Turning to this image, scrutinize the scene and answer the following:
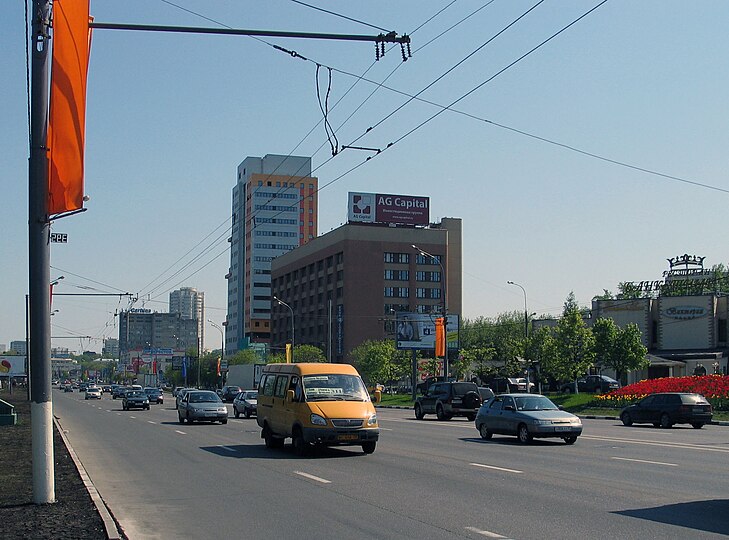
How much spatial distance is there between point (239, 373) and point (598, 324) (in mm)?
50816

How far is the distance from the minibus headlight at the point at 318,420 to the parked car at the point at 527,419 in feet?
23.2

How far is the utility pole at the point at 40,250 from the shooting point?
12.0m

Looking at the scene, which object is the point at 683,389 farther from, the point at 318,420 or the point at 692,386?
the point at 318,420

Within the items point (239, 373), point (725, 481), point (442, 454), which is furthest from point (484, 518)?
point (239, 373)

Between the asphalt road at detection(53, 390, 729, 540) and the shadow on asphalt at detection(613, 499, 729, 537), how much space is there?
25 millimetres

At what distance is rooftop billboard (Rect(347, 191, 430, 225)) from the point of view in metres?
117

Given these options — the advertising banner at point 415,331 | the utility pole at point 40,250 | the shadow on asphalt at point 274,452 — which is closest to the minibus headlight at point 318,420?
the shadow on asphalt at point 274,452

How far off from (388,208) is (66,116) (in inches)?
4196

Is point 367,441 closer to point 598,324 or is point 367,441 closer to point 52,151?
point 52,151

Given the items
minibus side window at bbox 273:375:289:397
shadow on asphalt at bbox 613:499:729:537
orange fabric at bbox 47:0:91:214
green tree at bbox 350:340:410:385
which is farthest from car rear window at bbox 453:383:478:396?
green tree at bbox 350:340:410:385

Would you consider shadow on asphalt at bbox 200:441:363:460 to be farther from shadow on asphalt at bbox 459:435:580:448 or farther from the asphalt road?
shadow on asphalt at bbox 459:435:580:448

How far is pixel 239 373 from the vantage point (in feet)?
327

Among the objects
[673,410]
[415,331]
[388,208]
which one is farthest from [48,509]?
[388,208]

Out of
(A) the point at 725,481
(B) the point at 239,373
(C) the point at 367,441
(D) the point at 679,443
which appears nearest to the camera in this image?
(A) the point at 725,481
